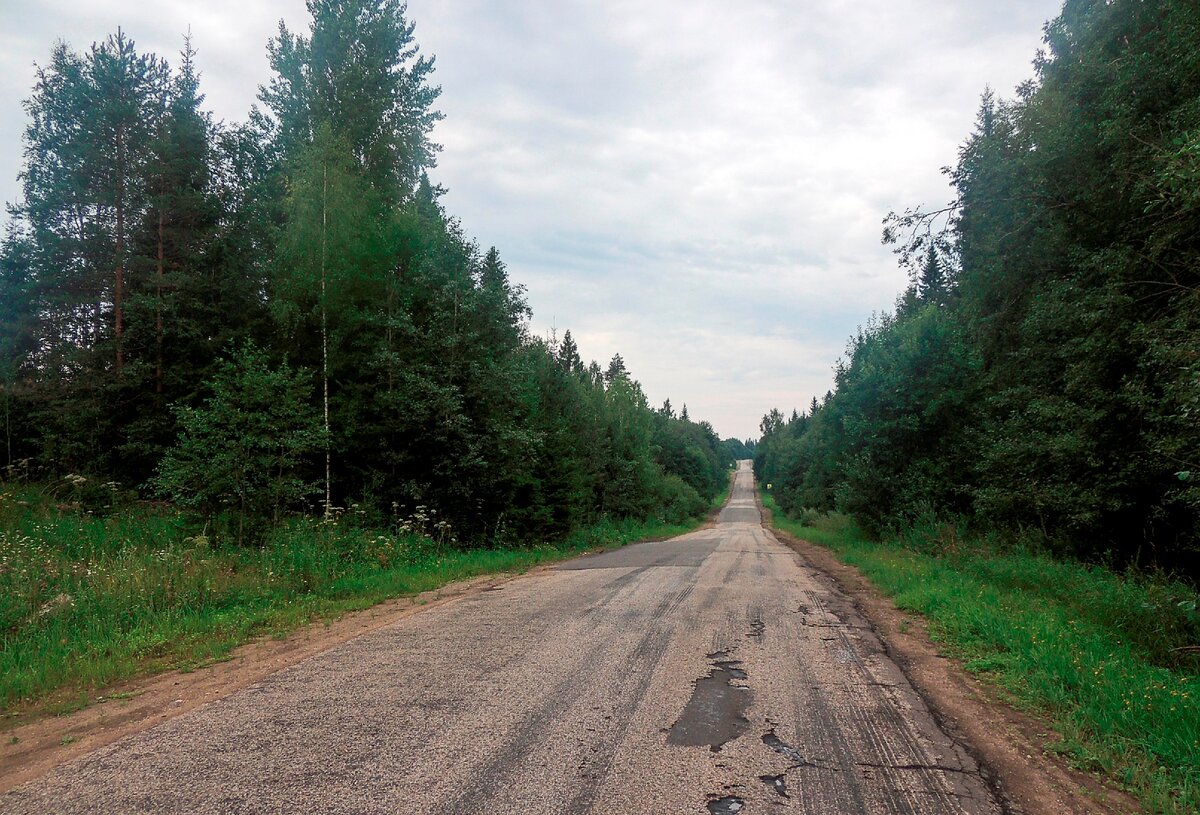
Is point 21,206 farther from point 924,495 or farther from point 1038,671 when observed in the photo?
point 924,495

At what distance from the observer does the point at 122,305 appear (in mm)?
15648

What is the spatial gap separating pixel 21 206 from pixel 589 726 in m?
22.8

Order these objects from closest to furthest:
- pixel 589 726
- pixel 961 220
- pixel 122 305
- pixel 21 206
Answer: pixel 589 726, pixel 961 220, pixel 122 305, pixel 21 206

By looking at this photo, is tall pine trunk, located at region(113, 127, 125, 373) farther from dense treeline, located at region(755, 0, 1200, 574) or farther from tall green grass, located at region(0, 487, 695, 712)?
dense treeline, located at region(755, 0, 1200, 574)

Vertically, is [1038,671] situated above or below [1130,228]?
below

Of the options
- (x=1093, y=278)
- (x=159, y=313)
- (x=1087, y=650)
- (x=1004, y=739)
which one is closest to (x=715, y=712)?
(x=1004, y=739)

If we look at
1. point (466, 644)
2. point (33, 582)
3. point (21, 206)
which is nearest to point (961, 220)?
point (466, 644)

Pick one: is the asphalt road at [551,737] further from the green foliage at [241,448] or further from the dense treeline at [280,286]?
the dense treeline at [280,286]

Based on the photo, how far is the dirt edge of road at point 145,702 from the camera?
→ 3648 millimetres

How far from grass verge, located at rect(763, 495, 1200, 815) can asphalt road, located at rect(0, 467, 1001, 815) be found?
0.99m

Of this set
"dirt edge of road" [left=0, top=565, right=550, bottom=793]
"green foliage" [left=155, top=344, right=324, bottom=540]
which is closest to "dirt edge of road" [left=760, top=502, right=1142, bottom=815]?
"dirt edge of road" [left=0, top=565, right=550, bottom=793]

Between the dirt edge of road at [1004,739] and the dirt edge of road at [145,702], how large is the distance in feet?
18.2

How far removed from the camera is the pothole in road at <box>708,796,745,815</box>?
9.41 ft

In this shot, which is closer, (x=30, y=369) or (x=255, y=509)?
(x=255, y=509)
